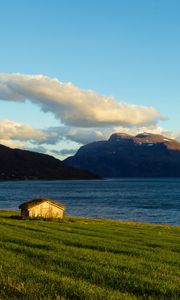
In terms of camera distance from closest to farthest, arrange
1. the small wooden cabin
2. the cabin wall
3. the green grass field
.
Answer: the green grass field → the small wooden cabin → the cabin wall

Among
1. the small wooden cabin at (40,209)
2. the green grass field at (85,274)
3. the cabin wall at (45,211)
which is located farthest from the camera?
the cabin wall at (45,211)

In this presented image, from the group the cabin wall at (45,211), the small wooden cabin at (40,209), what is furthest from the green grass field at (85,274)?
the cabin wall at (45,211)

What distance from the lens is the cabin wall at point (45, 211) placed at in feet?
236

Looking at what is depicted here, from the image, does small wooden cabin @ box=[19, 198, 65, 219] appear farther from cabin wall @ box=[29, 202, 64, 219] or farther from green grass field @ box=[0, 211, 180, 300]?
green grass field @ box=[0, 211, 180, 300]

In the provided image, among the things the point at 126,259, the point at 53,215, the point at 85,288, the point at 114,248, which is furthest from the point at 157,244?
the point at 53,215

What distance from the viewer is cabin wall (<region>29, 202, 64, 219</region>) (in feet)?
236

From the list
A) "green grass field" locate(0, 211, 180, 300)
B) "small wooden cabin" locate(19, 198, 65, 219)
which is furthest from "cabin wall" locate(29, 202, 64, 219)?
"green grass field" locate(0, 211, 180, 300)

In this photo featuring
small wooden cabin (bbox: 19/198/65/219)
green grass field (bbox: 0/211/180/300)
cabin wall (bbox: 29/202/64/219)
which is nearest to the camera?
green grass field (bbox: 0/211/180/300)

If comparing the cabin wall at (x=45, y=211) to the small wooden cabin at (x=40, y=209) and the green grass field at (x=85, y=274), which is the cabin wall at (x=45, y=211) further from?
the green grass field at (x=85, y=274)

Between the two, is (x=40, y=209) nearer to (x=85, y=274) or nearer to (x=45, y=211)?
(x=45, y=211)

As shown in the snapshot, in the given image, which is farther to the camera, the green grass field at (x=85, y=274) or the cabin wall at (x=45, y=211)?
the cabin wall at (x=45, y=211)

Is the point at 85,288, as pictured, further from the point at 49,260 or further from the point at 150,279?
the point at 49,260

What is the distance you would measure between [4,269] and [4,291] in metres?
4.08

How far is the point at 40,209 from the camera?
72.6 m
